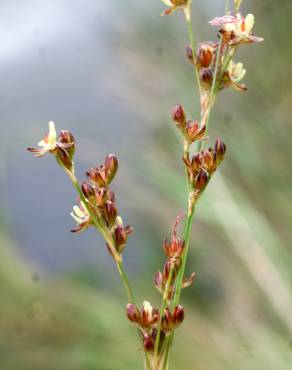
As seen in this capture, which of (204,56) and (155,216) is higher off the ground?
(204,56)

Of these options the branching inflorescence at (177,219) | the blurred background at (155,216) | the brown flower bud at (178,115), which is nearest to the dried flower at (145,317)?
the branching inflorescence at (177,219)

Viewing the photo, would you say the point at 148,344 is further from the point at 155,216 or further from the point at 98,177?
the point at 155,216

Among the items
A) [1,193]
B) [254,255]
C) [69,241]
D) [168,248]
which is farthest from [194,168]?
[69,241]

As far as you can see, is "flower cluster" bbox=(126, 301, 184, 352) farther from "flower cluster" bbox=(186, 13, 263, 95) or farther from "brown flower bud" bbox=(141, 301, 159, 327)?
"flower cluster" bbox=(186, 13, 263, 95)

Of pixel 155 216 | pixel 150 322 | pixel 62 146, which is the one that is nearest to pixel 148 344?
pixel 150 322

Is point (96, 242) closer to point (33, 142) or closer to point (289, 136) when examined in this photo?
point (33, 142)
